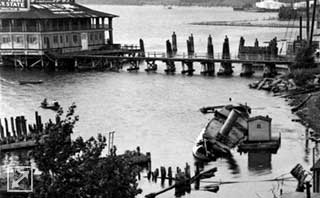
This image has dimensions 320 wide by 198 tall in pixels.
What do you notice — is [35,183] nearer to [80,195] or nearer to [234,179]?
[80,195]

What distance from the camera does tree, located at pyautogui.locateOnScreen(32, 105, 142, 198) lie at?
20.1m

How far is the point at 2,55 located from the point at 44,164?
69.0 m

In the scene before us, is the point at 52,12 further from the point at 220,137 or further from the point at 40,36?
the point at 220,137

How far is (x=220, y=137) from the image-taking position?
→ 41.2 m

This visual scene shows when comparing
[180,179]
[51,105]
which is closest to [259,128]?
[180,179]

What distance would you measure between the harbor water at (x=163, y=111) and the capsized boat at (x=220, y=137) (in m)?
0.65

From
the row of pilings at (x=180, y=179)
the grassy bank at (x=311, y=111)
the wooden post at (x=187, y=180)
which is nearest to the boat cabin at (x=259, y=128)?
the grassy bank at (x=311, y=111)

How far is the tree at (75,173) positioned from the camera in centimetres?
2008

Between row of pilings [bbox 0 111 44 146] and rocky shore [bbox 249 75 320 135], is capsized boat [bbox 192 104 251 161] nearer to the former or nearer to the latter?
rocky shore [bbox 249 75 320 135]

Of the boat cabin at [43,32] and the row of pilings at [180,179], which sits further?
the boat cabin at [43,32]

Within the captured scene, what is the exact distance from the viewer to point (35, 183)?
68.1ft

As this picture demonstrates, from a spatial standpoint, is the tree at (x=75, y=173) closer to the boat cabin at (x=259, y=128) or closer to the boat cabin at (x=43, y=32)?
the boat cabin at (x=259, y=128)

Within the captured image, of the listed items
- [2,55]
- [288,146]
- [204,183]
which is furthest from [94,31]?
[204,183]

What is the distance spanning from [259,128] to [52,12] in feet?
172
